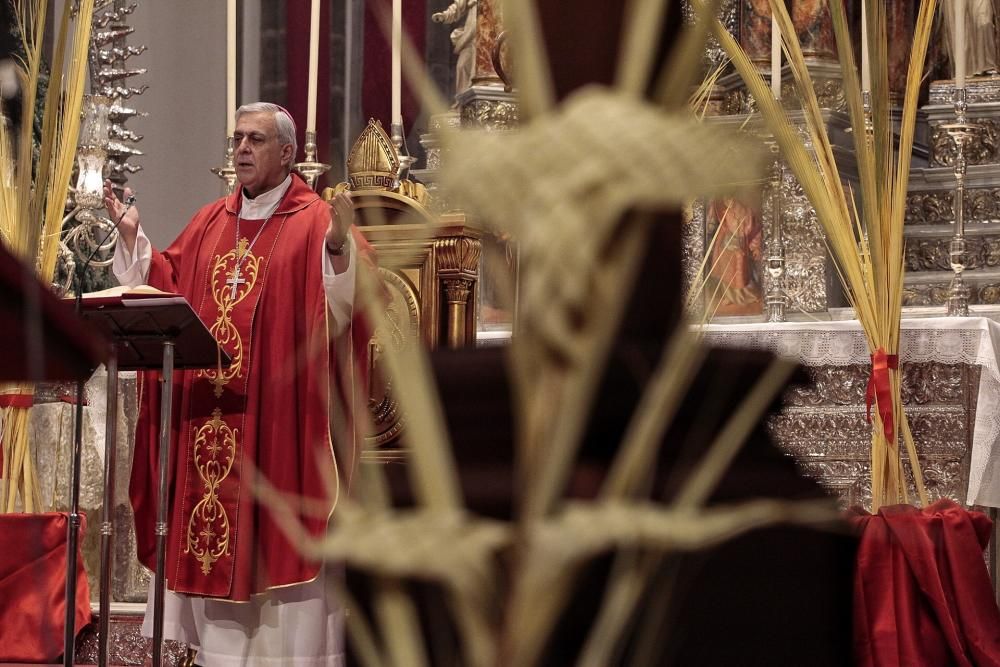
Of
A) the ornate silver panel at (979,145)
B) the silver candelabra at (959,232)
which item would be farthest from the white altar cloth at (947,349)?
the ornate silver panel at (979,145)

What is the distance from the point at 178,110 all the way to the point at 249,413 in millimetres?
3322

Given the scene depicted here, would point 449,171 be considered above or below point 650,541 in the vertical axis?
above

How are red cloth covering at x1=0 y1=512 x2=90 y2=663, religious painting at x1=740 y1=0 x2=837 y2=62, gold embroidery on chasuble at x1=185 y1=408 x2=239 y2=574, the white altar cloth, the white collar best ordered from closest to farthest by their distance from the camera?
the white altar cloth → gold embroidery on chasuble at x1=185 y1=408 x2=239 y2=574 → the white collar → red cloth covering at x1=0 y1=512 x2=90 y2=663 → religious painting at x1=740 y1=0 x2=837 y2=62

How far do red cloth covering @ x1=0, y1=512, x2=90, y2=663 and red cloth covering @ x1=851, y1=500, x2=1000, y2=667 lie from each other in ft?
9.75

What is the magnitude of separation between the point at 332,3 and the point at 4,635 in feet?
12.2

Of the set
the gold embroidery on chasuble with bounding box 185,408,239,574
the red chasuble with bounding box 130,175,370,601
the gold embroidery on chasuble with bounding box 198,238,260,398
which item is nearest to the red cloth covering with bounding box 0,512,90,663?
the red chasuble with bounding box 130,175,370,601

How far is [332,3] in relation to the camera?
24.8 feet

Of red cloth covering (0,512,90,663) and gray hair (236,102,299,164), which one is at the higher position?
gray hair (236,102,299,164)

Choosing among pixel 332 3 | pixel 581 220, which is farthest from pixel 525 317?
pixel 332 3

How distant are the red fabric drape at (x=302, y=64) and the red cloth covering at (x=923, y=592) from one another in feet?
15.0

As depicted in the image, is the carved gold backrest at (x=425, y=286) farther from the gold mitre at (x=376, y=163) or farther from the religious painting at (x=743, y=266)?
the religious painting at (x=743, y=266)

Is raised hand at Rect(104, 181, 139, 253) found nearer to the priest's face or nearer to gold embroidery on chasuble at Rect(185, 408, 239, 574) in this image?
the priest's face

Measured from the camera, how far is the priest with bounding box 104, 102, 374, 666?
188 inches

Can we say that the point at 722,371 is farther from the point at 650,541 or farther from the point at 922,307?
the point at 922,307
